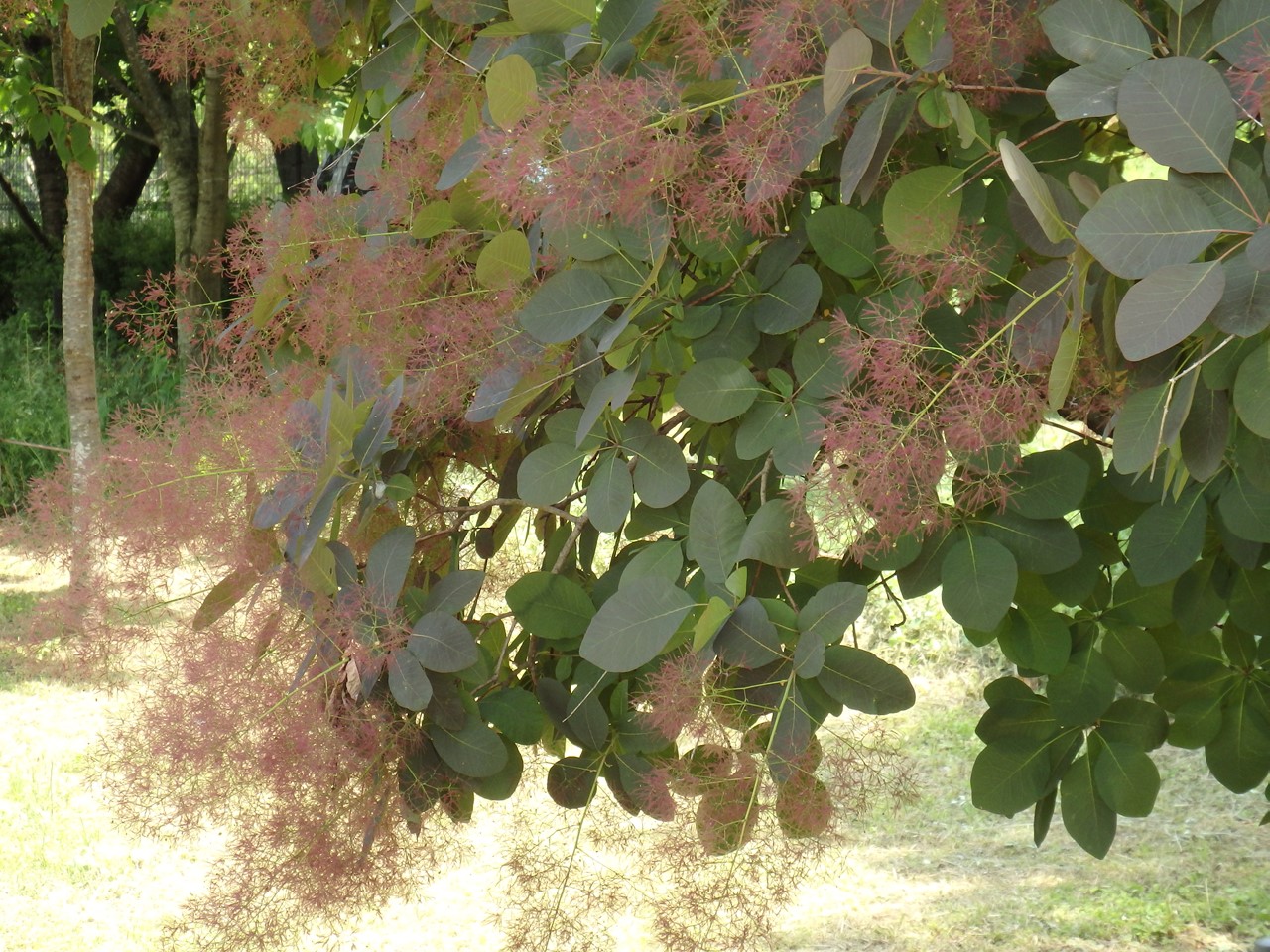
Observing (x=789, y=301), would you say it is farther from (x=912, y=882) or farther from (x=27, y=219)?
(x=27, y=219)

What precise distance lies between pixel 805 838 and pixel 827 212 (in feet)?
1.65

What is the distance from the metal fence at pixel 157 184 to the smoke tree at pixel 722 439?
27.9 ft

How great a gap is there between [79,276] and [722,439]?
3.75 m

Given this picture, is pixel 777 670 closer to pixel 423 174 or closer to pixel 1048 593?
pixel 1048 593

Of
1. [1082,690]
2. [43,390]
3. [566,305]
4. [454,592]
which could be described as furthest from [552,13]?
[43,390]

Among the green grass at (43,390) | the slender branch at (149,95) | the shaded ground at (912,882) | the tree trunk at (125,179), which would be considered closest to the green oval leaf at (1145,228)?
the shaded ground at (912,882)

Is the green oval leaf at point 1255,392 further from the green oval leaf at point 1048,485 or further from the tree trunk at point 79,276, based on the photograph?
the tree trunk at point 79,276

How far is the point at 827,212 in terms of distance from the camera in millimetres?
1017

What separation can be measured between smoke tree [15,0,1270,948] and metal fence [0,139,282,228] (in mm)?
8489

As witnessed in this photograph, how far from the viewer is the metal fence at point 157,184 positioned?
9531mm

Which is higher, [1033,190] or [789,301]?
[1033,190]

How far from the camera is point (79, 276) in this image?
4.38m

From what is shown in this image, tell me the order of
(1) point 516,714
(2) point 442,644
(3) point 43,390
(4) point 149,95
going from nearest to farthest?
(2) point 442,644 < (1) point 516,714 < (3) point 43,390 < (4) point 149,95

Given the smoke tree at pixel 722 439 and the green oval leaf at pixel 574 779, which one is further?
the green oval leaf at pixel 574 779
